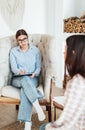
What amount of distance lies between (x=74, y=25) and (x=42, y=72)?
118 cm

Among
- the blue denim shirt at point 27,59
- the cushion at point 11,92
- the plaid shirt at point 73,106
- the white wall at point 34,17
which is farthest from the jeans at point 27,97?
the plaid shirt at point 73,106

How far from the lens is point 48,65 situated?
8.77 feet

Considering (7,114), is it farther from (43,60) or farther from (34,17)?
(34,17)

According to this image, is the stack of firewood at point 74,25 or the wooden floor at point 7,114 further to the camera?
the stack of firewood at point 74,25

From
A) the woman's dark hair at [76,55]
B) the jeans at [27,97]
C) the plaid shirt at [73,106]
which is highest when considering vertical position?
the woman's dark hair at [76,55]

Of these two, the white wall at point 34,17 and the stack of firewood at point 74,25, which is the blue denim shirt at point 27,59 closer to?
the white wall at point 34,17

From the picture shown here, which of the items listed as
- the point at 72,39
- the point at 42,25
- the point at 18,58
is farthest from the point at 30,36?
the point at 72,39

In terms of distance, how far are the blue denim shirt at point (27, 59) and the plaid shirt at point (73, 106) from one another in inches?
61.9

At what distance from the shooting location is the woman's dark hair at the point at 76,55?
116 centimetres

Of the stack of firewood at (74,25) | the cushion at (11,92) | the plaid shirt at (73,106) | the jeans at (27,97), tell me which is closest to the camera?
the plaid shirt at (73,106)

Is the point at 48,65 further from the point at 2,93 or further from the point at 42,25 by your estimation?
the point at 42,25

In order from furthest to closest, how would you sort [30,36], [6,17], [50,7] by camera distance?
1. [50,7]
2. [6,17]
3. [30,36]

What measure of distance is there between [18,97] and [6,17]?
135 centimetres

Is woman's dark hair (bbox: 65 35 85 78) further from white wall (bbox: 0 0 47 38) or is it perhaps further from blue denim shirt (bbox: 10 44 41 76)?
white wall (bbox: 0 0 47 38)
